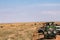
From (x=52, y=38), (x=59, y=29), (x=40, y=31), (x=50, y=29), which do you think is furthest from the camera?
(x=40, y=31)

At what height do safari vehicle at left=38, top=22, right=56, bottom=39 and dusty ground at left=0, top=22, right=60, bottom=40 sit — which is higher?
safari vehicle at left=38, top=22, right=56, bottom=39

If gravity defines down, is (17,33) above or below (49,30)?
below

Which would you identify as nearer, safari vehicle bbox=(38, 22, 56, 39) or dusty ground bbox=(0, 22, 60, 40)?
safari vehicle bbox=(38, 22, 56, 39)

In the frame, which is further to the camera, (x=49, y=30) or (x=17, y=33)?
(x=17, y=33)

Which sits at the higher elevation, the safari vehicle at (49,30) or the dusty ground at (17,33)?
the safari vehicle at (49,30)

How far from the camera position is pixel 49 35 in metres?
25.8

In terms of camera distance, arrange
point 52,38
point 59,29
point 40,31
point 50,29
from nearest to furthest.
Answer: point 50,29
point 52,38
point 59,29
point 40,31

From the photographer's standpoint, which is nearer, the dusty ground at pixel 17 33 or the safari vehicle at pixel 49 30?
the safari vehicle at pixel 49 30

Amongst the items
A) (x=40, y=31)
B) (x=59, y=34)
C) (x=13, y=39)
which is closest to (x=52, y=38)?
(x=13, y=39)

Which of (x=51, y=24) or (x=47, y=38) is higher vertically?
(x=51, y=24)

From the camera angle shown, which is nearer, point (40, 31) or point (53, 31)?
point (53, 31)

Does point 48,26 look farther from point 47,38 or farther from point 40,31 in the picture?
point 40,31

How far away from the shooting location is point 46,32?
84.0 feet

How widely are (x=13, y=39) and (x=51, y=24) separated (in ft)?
15.6
